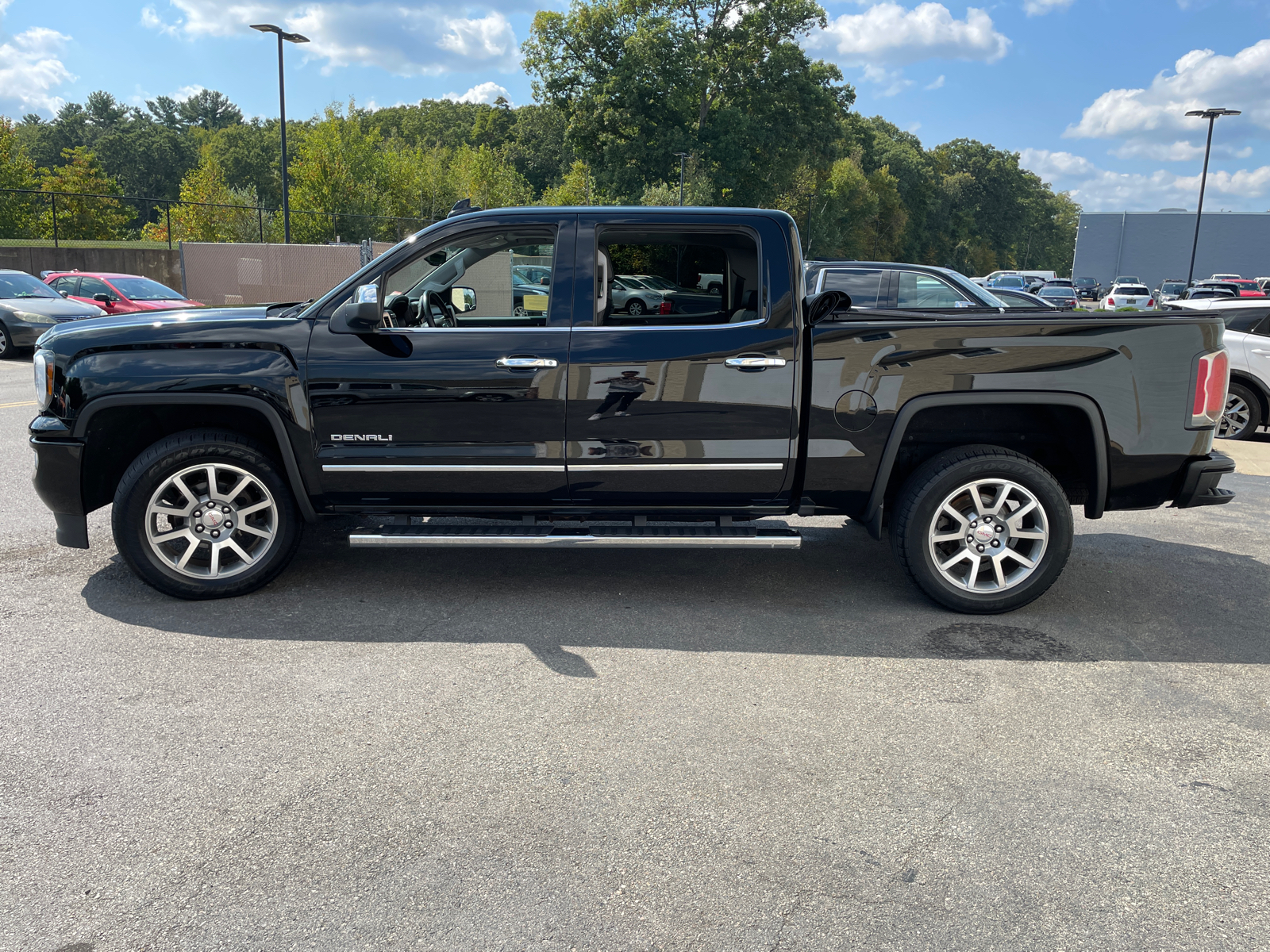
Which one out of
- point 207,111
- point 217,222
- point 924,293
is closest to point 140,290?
point 924,293

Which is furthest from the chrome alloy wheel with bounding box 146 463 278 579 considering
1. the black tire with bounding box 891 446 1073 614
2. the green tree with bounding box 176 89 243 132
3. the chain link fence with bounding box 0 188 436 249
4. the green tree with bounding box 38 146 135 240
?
the green tree with bounding box 176 89 243 132

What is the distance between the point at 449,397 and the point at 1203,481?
3747 mm

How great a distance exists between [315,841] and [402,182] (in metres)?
44.0

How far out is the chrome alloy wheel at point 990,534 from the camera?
15.5 ft

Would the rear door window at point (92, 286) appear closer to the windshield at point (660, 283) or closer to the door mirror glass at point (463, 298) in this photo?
the door mirror glass at point (463, 298)

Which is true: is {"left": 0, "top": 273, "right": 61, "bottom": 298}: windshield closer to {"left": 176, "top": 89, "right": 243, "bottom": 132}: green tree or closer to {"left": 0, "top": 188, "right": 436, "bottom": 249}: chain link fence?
{"left": 0, "top": 188, "right": 436, "bottom": 249}: chain link fence

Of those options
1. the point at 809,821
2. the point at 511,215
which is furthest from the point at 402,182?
the point at 809,821

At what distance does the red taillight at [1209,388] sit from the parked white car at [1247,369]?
6.56 m

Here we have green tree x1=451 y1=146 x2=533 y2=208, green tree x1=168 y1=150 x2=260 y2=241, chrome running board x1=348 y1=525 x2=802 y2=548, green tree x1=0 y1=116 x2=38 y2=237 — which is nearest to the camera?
chrome running board x1=348 y1=525 x2=802 y2=548

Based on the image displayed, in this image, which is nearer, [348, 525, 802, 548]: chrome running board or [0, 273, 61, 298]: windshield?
[348, 525, 802, 548]: chrome running board

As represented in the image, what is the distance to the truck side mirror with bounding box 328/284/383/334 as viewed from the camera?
Answer: 14.9ft

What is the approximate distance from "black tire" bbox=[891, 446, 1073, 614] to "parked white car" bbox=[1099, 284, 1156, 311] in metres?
32.4

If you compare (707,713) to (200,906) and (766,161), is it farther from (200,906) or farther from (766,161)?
(766,161)

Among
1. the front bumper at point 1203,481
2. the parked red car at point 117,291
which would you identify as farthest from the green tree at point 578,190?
the front bumper at point 1203,481
